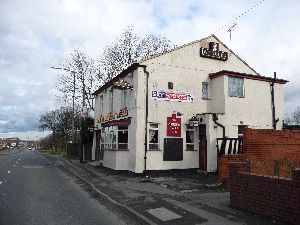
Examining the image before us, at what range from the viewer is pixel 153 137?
19312 mm

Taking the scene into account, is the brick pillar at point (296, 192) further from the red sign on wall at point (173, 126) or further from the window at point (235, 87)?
the window at point (235, 87)

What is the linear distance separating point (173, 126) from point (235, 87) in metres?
4.92

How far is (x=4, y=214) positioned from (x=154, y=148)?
35.8 feet

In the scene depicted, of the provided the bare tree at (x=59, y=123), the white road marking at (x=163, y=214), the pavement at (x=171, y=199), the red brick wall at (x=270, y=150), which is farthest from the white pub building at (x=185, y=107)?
the bare tree at (x=59, y=123)

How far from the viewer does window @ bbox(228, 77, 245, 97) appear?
2056 centimetres

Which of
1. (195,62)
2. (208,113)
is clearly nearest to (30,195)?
(208,113)

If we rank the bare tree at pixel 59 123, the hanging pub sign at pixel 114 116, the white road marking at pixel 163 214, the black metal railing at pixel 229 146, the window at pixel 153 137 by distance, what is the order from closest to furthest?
1. the white road marking at pixel 163 214
2. the black metal railing at pixel 229 146
3. the window at pixel 153 137
4. the hanging pub sign at pixel 114 116
5. the bare tree at pixel 59 123

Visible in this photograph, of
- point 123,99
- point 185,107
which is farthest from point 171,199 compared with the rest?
point 123,99

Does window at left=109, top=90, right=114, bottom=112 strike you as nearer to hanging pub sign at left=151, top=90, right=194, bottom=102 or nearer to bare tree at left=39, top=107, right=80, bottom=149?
hanging pub sign at left=151, top=90, right=194, bottom=102

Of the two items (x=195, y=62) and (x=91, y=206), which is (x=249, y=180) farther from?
(x=195, y=62)

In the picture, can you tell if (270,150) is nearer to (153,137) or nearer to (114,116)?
(153,137)

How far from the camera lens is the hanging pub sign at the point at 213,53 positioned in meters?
21.2

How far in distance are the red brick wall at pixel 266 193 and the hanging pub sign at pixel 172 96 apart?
9886 millimetres

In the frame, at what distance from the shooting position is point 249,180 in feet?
30.3
